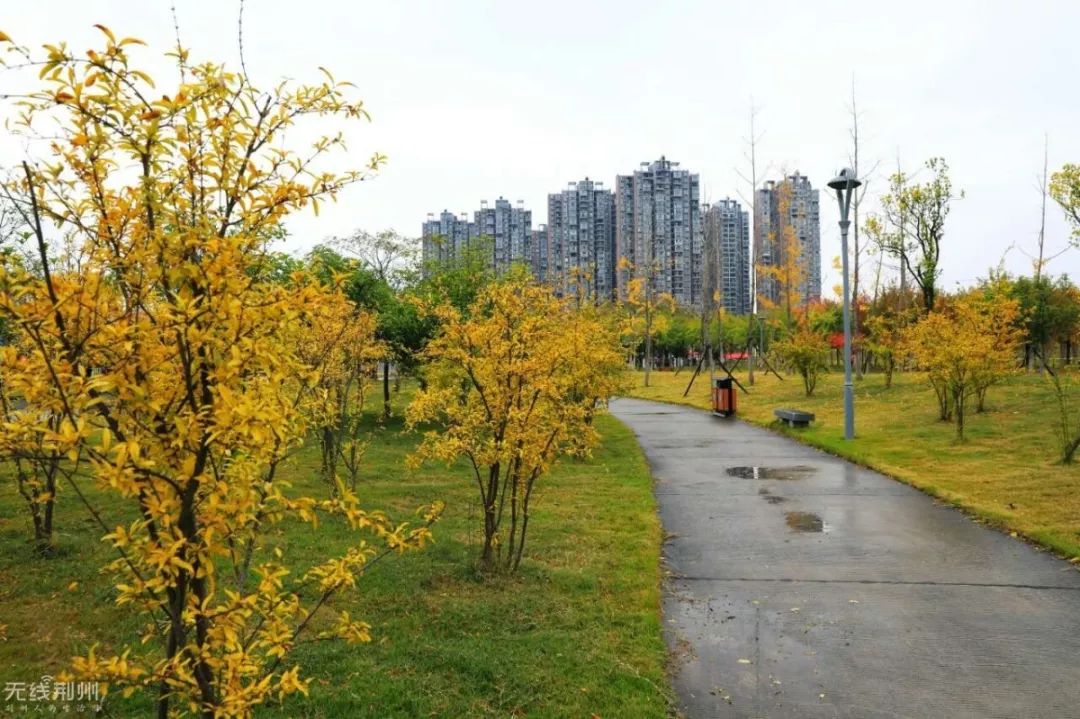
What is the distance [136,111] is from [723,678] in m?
4.05

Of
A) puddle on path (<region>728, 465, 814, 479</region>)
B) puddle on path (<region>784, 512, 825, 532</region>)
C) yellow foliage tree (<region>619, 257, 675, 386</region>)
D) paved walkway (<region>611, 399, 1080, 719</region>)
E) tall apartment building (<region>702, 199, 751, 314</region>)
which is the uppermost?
tall apartment building (<region>702, 199, 751, 314</region>)

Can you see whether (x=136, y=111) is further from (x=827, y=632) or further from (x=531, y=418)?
(x=827, y=632)

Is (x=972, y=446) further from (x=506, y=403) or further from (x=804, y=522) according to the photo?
(x=506, y=403)

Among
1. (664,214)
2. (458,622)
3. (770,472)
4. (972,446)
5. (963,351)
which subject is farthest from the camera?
(664,214)

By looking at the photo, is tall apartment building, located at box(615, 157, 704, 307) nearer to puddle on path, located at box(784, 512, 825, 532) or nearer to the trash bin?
the trash bin

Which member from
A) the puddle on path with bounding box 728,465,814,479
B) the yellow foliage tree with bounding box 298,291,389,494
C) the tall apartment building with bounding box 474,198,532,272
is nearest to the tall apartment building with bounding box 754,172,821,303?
the tall apartment building with bounding box 474,198,532,272

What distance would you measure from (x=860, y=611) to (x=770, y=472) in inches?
233

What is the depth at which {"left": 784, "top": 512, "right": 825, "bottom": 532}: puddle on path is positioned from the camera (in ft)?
24.9

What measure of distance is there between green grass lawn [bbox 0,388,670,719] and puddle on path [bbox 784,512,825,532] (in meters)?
1.50

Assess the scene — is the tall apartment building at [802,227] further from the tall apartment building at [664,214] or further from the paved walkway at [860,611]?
the paved walkway at [860,611]

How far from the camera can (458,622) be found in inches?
194

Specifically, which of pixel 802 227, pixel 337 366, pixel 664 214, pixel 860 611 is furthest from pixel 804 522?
pixel 664 214

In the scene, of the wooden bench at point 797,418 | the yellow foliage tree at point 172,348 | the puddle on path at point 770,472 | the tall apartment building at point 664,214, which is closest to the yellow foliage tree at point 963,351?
the wooden bench at point 797,418

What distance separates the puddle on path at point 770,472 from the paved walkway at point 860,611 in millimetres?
1233
